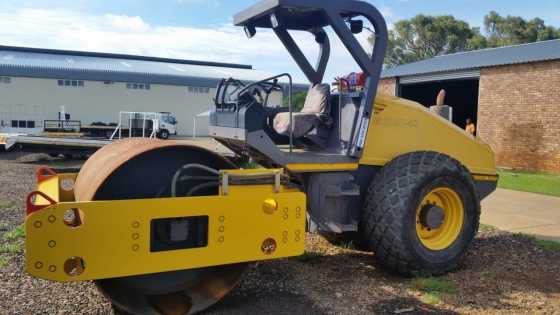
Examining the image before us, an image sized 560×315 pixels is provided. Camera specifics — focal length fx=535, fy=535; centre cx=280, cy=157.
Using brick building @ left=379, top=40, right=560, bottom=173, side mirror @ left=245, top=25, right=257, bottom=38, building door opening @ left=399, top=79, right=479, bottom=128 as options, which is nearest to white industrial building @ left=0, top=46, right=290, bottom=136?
building door opening @ left=399, top=79, right=479, bottom=128

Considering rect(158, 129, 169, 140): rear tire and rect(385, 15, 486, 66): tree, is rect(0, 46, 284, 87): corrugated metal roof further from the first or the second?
rect(385, 15, 486, 66): tree

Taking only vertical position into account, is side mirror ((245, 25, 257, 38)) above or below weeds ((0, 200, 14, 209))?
above

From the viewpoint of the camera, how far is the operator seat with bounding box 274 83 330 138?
16.1 ft

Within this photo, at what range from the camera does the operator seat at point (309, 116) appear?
489 centimetres

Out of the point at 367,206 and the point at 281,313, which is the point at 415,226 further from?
the point at 281,313

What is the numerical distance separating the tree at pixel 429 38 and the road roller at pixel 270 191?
47833mm

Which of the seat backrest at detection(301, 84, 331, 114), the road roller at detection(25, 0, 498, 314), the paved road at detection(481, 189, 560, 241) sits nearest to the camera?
the road roller at detection(25, 0, 498, 314)

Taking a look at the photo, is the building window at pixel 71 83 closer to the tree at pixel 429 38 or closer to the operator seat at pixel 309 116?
the tree at pixel 429 38

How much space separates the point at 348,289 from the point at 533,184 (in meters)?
9.81

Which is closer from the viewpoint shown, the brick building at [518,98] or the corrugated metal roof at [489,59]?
the brick building at [518,98]

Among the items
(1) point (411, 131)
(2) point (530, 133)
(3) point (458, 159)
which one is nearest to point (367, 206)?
(1) point (411, 131)

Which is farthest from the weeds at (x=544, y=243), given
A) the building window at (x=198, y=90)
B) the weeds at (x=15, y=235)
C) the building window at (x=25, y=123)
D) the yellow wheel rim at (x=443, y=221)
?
the building window at (x=198, y=90)

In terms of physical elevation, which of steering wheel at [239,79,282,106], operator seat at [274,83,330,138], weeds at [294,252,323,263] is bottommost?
weeds at [294,252,323,263]

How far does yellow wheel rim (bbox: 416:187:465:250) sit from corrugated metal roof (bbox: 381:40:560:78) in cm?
1245
